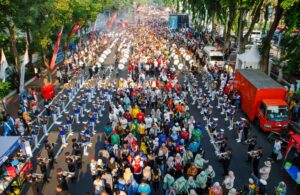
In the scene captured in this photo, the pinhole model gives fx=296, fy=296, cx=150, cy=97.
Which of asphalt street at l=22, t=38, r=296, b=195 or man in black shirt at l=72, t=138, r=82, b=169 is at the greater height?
man in black shirt at l=72, t=138, r=82, b=169

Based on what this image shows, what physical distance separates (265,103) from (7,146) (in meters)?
14.1

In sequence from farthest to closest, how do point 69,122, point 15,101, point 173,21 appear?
point 173,21
point 15,101
point 69,122

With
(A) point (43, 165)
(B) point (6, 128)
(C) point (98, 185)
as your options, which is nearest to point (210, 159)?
(C) point (98, 185)

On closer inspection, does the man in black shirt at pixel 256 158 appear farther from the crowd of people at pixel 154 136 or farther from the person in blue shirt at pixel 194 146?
the person in blue shirt at pixel 194 146

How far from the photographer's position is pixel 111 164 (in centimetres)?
1253

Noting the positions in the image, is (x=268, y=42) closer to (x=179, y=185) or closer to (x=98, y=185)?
(x=179, y=185)

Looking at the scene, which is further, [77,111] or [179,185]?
[77,111]

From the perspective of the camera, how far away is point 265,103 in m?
17.5

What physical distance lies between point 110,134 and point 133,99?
589cm

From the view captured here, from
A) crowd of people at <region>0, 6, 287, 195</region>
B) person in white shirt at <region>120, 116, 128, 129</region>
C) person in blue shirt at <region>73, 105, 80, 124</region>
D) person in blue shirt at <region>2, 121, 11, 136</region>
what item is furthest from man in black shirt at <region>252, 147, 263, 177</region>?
person in blue shirt at <region>2, 121, 11, 136</region>

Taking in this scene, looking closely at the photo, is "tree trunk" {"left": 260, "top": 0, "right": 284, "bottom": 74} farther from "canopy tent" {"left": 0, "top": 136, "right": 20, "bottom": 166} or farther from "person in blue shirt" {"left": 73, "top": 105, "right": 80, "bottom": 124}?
"canopy tent" {"left": 0, "top": 136, "right": 20, "bottom": 166}

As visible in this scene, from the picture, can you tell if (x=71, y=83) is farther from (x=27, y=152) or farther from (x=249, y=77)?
(x=249, y=77)

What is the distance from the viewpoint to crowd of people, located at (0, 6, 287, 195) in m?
11.5

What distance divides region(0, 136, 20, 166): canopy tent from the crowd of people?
138 cm
